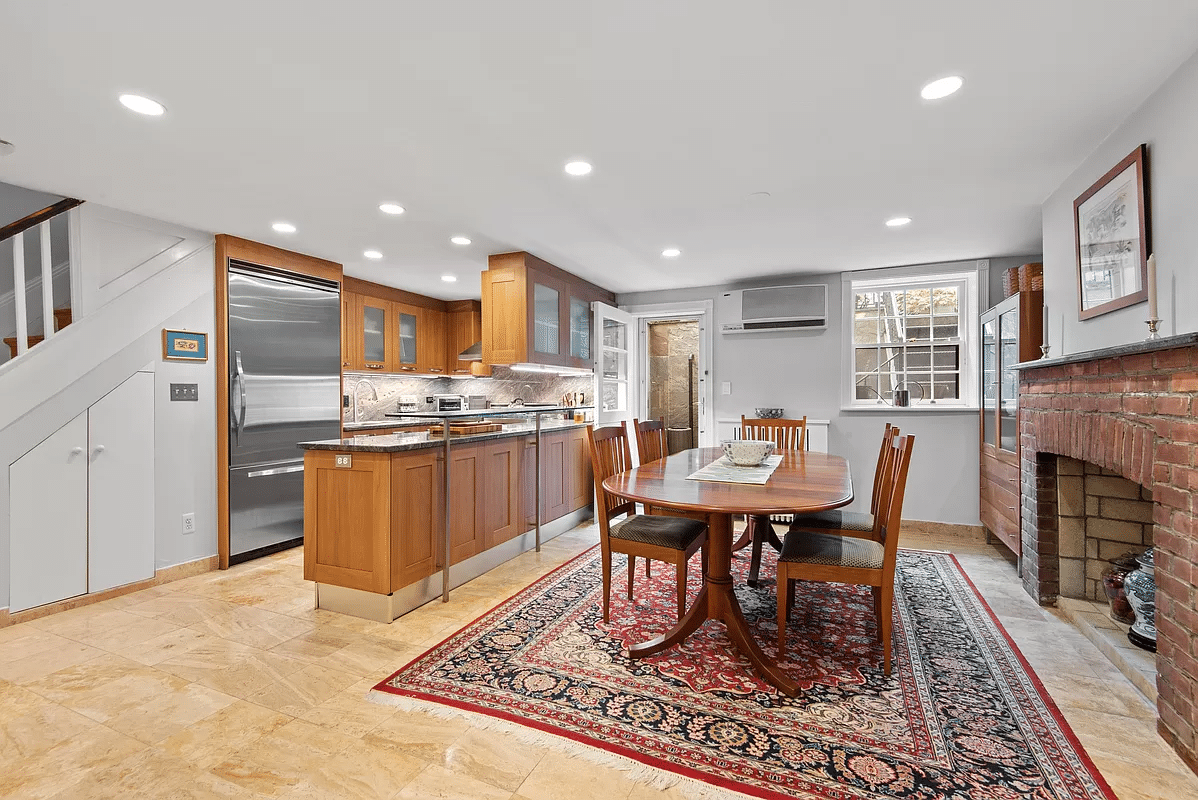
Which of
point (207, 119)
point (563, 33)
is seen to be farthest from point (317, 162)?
point (563, 33)

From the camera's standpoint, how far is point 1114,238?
242 centimetres

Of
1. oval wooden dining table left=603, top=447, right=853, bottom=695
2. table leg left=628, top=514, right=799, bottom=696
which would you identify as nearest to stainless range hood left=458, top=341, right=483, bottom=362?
oval wooden dining table left=603, top=447, right=853, bottom=695

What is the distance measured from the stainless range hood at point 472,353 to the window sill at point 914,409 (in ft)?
12.5

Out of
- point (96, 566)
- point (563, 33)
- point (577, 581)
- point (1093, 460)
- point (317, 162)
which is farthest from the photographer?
point (577, 581)

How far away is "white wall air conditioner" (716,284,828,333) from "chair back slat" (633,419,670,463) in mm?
1911

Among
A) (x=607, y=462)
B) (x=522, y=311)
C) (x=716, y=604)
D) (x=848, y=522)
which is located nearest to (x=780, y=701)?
(x=716, y=604)

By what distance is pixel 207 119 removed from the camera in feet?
7.22

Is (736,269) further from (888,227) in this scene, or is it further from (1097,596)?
(1097,596)

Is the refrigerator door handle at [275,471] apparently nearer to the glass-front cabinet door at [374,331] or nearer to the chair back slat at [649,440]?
the glass-front cabinet door at [374,331]

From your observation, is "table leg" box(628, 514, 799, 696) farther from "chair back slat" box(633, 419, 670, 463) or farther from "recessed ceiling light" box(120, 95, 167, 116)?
"recessed ceiling light" box(120, 95, 167, 116)

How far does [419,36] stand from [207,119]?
3.64ft

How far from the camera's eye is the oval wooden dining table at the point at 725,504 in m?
2.00

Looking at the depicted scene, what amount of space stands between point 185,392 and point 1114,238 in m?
5.14

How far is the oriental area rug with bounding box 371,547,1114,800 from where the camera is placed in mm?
1646
